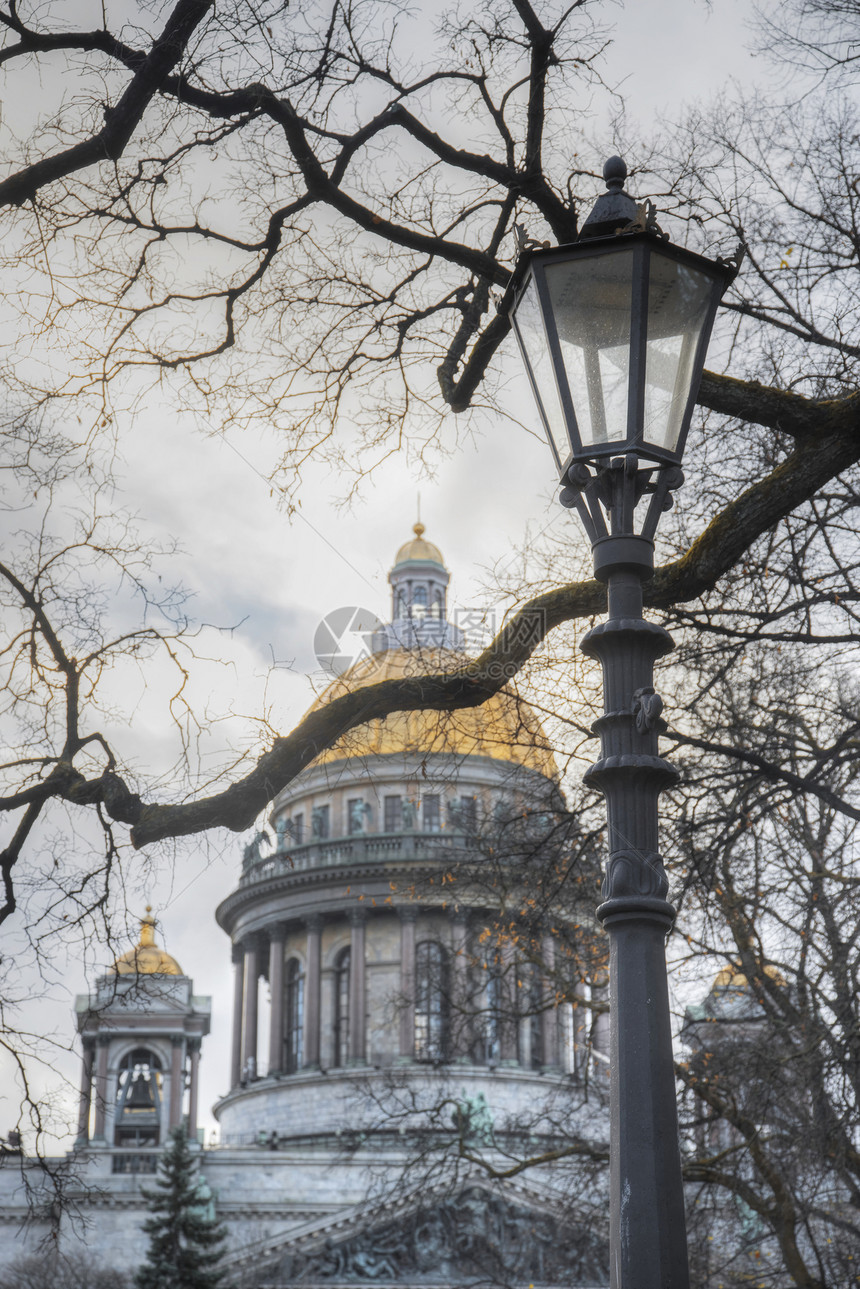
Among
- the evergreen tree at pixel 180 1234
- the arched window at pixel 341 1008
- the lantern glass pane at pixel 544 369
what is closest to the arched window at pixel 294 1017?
the arched window at pixel 341 1008

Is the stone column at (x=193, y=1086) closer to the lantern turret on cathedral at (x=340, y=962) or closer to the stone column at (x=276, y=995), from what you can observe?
the lantern turret on cathedral at (x=340, y=962)

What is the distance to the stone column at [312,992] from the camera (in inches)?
2648

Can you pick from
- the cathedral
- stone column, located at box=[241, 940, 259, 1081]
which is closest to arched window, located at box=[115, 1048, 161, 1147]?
the cathedral

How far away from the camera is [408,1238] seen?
163 feet

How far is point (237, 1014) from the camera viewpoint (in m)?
73.0

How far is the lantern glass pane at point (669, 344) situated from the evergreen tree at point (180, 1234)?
40410 mm

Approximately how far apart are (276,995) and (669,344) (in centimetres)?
6678

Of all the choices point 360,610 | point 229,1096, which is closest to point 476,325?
point 360,610

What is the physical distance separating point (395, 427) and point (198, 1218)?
38.8 meters

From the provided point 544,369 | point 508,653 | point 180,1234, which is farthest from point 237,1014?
point 544,369

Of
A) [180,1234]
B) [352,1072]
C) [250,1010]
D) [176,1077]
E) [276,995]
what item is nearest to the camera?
[180,1234]

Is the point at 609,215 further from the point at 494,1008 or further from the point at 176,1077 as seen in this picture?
the point at 176,1077

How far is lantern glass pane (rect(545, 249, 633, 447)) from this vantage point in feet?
17.8

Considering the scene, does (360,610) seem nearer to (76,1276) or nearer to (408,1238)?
(76,1276)
